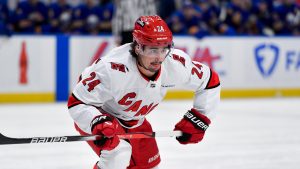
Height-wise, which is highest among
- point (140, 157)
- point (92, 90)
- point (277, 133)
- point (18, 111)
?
point (92, 90)

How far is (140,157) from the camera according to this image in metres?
3.24

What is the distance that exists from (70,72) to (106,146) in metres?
5.53

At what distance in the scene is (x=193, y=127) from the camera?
3.29 meters

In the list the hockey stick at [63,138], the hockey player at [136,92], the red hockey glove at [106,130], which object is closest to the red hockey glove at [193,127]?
the hockey player at [136,92]

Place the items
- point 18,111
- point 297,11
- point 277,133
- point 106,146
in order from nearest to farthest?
1. point 106,146
2. point 277,133
3. point 18,111
4. point 297,11

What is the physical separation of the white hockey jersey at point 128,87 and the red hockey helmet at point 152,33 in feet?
0.50

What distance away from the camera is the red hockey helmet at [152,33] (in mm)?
2947

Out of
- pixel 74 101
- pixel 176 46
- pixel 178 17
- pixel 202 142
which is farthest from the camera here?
pixel 178 17

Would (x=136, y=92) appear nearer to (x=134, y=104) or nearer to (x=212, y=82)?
(x=134, y=104)

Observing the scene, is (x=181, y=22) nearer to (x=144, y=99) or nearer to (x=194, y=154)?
(x=194, y=154)

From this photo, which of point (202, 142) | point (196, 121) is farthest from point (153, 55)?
point (202, 142)

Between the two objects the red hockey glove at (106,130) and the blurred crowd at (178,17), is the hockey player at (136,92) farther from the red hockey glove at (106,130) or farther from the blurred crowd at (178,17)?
the blurred crowd at (178,17)

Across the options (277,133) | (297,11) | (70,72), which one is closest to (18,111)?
(70,72)

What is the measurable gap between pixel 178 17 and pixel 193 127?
6.59m
